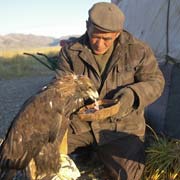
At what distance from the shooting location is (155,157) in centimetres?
598

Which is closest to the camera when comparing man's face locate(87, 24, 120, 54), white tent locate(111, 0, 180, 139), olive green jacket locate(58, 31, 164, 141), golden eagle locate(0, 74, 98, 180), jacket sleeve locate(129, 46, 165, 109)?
golden eagle locate(0, 74, 98, 180)

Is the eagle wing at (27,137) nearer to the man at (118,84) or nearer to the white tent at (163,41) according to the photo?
the man at (118,84)

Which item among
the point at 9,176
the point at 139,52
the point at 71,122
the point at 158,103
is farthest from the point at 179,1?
the point at 9,176

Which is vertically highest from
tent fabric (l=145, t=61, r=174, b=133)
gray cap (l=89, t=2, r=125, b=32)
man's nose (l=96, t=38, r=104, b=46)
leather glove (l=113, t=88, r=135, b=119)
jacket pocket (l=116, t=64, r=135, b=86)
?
gray cap (l=89, t=2, r=125, b=32)

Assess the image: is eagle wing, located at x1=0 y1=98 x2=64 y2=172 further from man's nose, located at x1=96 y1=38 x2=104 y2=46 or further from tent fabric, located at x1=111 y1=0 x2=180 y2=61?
tent fabric, located at x1=111 y1=0 x2=180 y2=61

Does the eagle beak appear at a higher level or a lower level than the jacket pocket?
lower

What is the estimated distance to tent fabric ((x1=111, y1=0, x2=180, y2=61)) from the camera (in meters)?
8.13

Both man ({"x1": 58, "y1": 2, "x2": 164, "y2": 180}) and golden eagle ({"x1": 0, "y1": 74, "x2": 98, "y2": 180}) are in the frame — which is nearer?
golden eagle ({"x1": 0, "y1": 74, "x2": 98, "y2": 180})

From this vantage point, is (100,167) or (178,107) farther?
(178,107)

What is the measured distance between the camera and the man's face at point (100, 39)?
536 cm

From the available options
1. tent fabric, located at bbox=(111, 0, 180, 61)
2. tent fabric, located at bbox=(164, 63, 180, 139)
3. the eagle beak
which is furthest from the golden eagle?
tent fabric, located at bbox=(111, 0, 180, 61)

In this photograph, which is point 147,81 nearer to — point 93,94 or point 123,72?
point 123,72

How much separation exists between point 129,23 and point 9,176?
547 cm

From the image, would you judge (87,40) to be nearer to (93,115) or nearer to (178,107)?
(93,115)
